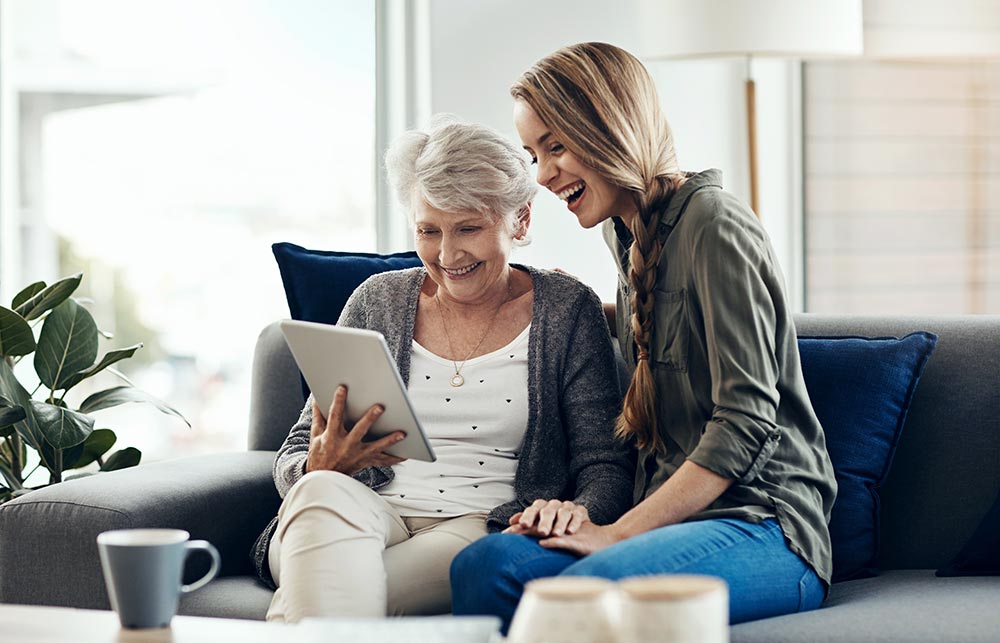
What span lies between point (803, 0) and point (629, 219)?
4.67 ft

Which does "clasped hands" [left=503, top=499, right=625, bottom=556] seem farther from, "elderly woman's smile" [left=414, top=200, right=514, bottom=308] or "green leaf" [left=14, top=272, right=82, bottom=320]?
"green leaf" [left=14, top=272, right=82, bottom=320]

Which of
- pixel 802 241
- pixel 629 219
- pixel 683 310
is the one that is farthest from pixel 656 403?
pixel 802 241

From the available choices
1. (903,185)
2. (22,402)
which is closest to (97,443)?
(22,402)

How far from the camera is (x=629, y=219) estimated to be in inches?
73.8

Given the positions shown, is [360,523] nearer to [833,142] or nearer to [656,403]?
[656,403]

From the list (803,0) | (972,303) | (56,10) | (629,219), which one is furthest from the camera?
(972,303)

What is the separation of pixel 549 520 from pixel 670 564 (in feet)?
0.76

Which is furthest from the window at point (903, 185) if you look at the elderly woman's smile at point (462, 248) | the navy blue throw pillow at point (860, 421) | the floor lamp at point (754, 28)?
the elderly woman's smile at point (462, 248)

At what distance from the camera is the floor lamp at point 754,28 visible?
300 centimetres

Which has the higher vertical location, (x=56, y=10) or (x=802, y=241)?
(x=56, y=10)

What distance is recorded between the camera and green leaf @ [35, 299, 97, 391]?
224 centimetres

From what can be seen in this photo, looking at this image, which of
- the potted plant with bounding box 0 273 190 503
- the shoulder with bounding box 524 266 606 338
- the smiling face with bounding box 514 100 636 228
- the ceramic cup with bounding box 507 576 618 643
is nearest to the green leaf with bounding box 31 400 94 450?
the potted plant with bounding box 0 273 190 503

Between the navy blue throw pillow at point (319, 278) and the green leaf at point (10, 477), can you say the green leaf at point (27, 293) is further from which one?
the navy blue throw pillow at point (319, 278)

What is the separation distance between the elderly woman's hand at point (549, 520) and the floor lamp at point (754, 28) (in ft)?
5.58
